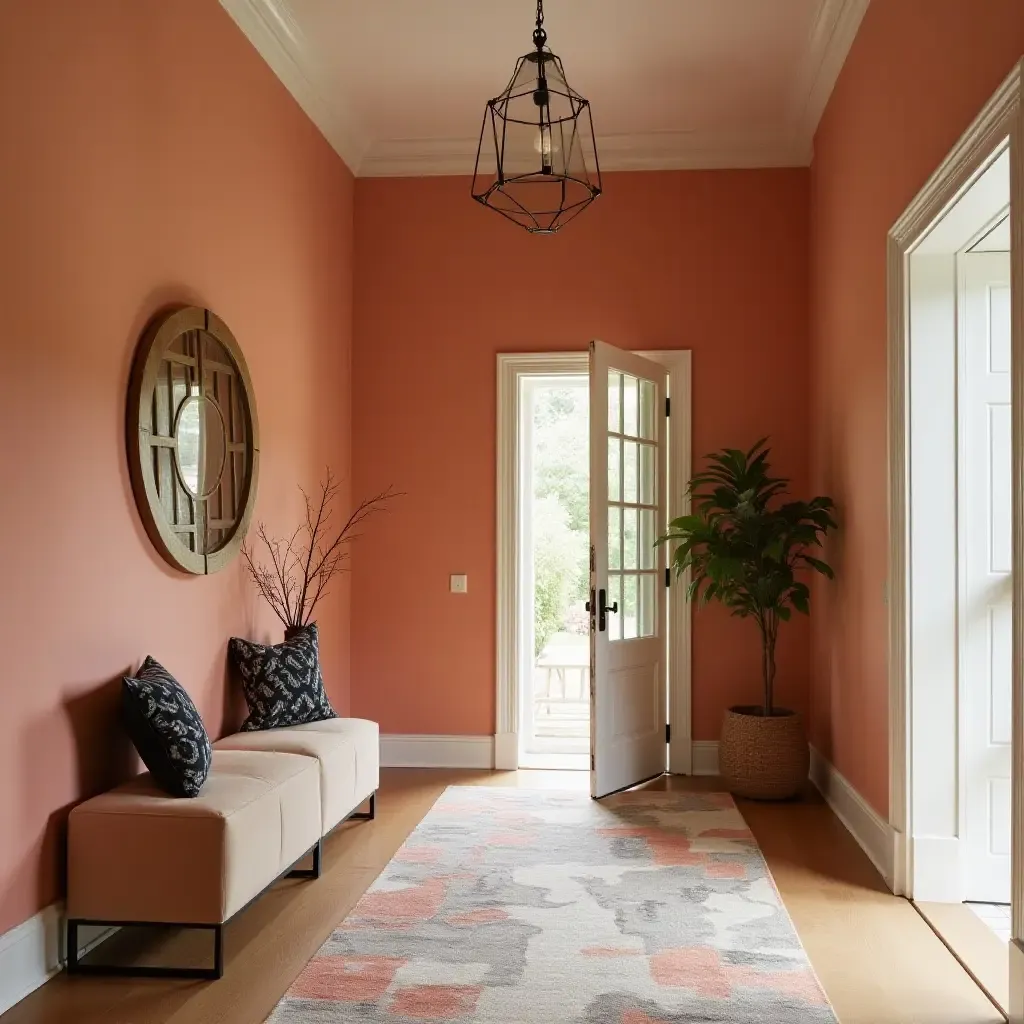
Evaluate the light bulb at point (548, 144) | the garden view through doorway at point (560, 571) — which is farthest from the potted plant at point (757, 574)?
the light bulb at point (548, 144)

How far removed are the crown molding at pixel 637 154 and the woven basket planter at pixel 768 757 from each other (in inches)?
120

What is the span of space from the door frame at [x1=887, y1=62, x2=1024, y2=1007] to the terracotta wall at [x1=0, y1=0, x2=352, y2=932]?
2577 mm

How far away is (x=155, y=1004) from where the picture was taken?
294 cm

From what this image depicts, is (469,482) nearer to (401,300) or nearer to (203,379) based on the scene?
(401,300)

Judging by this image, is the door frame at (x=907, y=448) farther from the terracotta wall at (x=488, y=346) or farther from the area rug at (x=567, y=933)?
the terracotta wall at (x=488, y=346)

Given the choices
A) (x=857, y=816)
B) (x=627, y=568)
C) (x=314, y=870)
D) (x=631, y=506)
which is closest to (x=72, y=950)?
(x=314, y=870)

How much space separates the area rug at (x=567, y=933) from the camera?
2938 mm

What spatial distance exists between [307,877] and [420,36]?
3.61 m

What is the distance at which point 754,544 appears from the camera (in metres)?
5.47

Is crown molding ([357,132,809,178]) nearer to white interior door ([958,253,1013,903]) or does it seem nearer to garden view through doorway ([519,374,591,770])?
garden view through doorway ([519,374,591,770])

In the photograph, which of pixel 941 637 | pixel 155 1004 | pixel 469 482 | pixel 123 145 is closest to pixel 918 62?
pixel 941 637

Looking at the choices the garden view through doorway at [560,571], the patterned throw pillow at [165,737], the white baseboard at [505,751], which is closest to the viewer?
the patterned throw pillow at [165,737]

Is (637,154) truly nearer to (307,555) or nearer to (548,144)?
(307,555)

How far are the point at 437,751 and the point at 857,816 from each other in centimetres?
246
